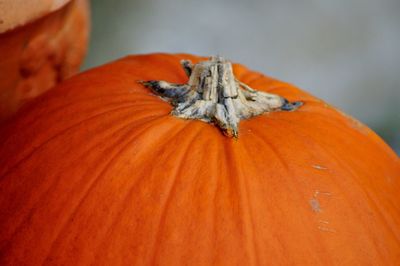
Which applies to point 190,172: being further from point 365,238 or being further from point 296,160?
point 365,238

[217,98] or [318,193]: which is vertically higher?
[217,98]

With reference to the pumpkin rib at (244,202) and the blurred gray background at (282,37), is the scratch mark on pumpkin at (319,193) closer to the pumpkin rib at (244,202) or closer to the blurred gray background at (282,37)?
the pumpkin rib at (244,202)

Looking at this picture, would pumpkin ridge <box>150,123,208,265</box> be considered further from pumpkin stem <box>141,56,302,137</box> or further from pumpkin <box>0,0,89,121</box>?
pumpkin <box>0,0,89,121</box>

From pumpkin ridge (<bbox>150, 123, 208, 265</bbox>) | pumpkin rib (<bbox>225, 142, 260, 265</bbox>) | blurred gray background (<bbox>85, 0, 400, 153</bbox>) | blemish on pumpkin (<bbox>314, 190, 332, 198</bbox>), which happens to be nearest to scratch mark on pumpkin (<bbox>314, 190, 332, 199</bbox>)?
blemish on pumpkin (<bbox>314, 190, 332, 198</bbox>)

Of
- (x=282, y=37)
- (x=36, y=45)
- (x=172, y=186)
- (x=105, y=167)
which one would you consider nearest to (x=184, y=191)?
(x=172, y=186)

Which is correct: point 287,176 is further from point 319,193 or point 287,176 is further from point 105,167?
point 105,167

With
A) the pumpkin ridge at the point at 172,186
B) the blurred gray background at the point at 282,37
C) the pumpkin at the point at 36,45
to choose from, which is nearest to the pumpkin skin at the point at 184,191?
the pumpkin ridge at the point at 172,186
